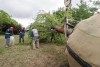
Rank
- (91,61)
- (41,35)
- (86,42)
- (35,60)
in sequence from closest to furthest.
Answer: (91,61)
(86,42)
(35,60)
(41,35)

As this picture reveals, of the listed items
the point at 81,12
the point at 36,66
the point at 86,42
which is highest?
the point at 81,12

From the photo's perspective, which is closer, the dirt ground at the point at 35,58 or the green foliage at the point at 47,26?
the dirt ground at the point at 35,58

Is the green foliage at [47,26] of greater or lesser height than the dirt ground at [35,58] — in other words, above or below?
above

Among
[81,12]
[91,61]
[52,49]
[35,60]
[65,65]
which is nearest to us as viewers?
[91,61]

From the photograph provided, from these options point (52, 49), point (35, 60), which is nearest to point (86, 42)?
point (35, 60)

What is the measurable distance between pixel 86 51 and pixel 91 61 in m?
0.29

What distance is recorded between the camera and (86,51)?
363 centimetres

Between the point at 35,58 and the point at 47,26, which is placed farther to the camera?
the point at 47,26

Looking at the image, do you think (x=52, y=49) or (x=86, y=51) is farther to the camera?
(x=52, y=49)

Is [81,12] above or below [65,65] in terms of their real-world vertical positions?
above

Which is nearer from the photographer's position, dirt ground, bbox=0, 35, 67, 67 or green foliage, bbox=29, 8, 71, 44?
dirt ground, bbox=0, 35, 67, 67

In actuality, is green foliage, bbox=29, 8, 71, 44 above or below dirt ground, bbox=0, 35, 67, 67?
above

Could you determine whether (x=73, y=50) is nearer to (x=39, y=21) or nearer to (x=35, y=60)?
(x=35, y=60)

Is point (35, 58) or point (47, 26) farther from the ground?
point (47, 26)
